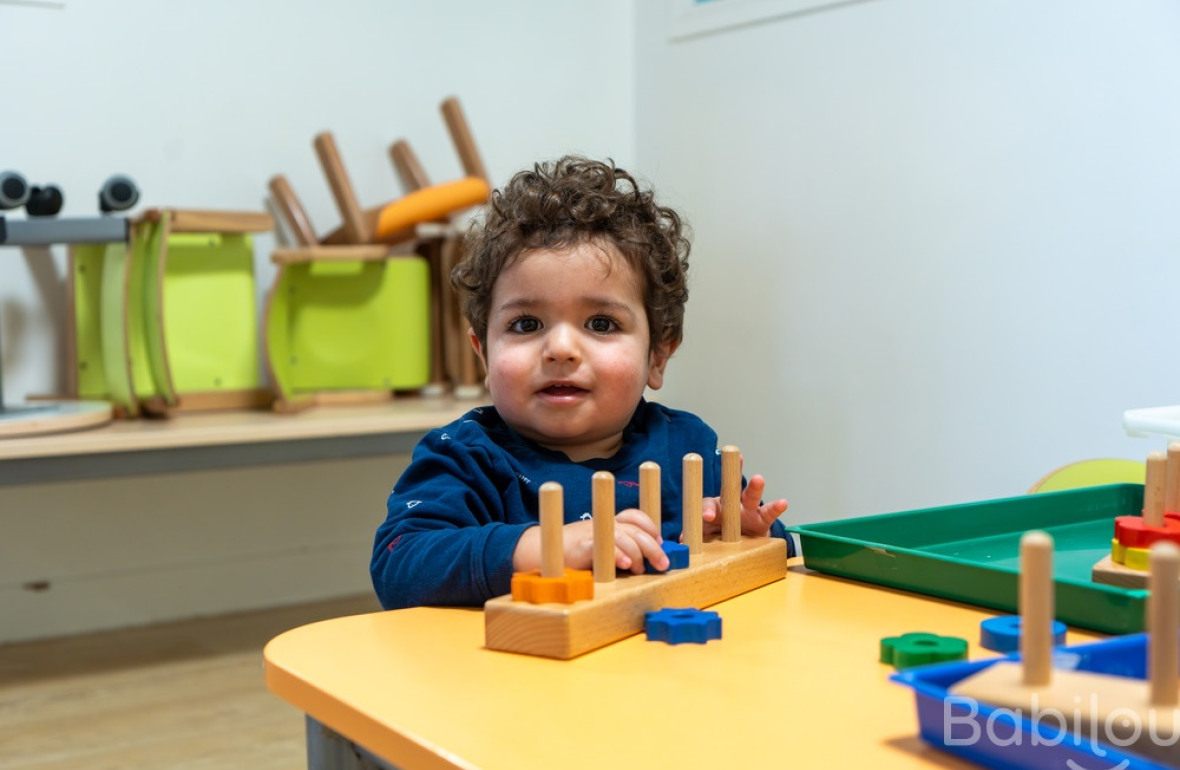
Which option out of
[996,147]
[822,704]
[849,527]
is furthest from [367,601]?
[822,704]

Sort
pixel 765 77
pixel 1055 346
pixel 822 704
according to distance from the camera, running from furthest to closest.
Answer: pixel 765 77, pixel 1055 346, pixel 822 704

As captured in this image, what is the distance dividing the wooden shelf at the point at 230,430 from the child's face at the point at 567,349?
110cm

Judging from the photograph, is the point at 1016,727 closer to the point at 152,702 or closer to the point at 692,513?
the point at 692,513

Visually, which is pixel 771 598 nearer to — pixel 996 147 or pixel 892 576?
pixel 892 576

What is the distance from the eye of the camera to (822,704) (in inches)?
25.9

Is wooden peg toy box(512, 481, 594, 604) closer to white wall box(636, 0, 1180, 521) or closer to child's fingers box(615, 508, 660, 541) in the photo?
child's fingers box(615, 508, 660, 541)

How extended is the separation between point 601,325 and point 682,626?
0.50 metres

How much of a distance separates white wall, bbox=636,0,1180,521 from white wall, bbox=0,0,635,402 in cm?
26

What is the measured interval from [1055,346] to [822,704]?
1.58 m

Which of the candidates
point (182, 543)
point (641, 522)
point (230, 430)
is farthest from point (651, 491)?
point (182, 543)

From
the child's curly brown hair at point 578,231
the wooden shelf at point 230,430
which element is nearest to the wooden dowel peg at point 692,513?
the child's curly brown hair at point 578,231

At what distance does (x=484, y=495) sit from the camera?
1108mm

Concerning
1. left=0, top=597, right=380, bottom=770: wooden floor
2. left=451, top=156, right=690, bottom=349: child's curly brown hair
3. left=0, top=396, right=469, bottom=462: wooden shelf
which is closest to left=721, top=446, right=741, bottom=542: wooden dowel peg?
left=451, top=156, right=690, bottom=349: child's curly brown hair

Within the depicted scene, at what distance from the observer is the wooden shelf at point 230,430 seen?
2.08 meters
